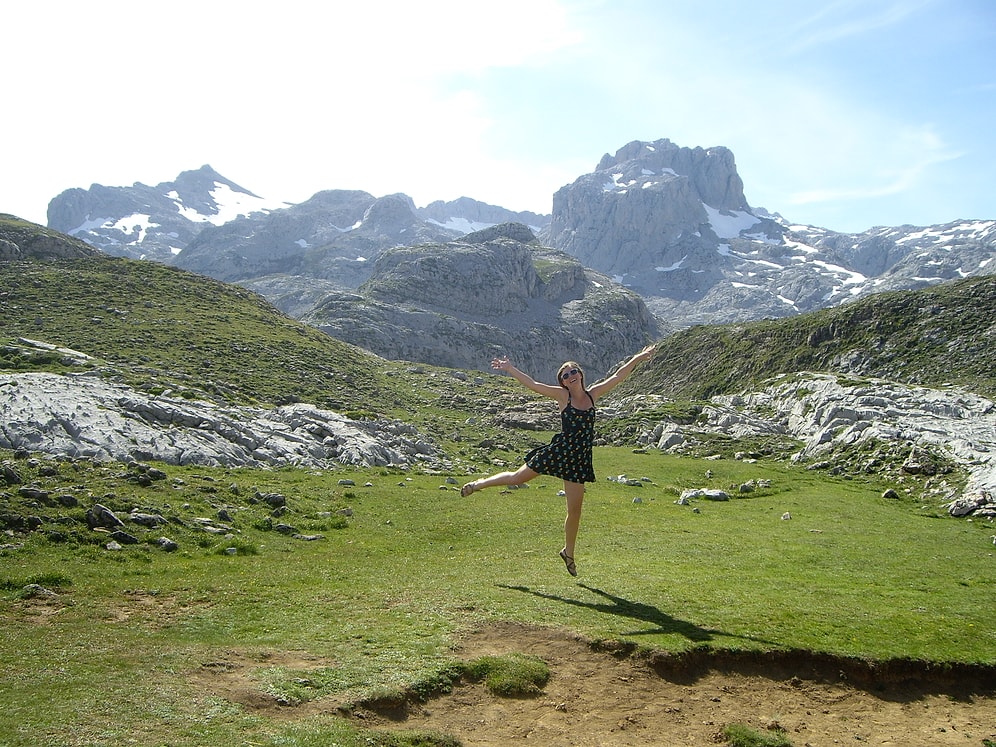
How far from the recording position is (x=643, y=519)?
84.3 feet

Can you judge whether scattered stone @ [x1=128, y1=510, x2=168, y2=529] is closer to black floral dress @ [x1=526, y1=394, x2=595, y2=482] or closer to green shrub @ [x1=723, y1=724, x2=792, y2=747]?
black floral dress @ [x1=526, y1=394, x2=595, y2=482]

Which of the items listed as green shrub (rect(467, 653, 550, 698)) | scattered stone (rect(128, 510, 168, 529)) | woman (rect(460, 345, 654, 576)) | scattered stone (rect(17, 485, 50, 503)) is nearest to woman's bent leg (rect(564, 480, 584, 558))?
woman (rect(460, 345, 654, 576))

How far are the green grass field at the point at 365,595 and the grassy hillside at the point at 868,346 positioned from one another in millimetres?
37515

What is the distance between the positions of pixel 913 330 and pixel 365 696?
68.2 m

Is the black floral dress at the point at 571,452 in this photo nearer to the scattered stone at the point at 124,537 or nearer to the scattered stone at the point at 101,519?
the scattered stone at the point at 124,537

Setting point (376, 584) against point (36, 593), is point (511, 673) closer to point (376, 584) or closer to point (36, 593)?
point (376, 584)

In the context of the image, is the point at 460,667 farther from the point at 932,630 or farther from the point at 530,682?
the point at 932,630

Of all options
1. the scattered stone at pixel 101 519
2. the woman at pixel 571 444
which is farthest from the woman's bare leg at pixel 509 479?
the scattered stone at pixel 101 519

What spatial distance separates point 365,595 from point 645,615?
18.5ft

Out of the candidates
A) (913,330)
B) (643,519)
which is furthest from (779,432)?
(643,519)

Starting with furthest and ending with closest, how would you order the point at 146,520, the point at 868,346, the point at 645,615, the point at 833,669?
1. the point at 868,346
2. the point at 146,520
3. the point at 645,615
4. the point at 833,669

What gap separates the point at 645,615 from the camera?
12414 millimetres

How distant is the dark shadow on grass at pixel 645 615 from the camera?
11.5 metres

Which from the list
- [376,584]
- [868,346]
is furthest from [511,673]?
[868,346]
